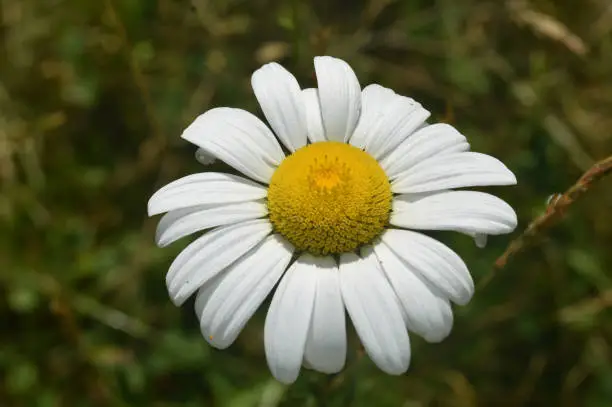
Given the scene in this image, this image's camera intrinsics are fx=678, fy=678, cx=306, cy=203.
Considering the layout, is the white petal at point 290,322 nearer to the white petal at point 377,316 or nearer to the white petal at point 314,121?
the white petal at point 377,316

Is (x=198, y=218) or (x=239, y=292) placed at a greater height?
(x=198, y=218)

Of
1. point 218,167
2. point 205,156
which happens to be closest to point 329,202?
point 205,156

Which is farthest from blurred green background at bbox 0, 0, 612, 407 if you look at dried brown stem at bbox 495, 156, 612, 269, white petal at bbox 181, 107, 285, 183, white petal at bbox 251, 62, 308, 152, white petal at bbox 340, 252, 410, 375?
white petal at bbox 340, 252, 410, 375

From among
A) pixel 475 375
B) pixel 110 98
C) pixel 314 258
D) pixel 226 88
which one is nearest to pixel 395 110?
pixel 314 258

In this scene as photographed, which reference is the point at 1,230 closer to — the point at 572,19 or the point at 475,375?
the point at 475,375

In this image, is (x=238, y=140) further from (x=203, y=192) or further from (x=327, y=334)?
(x=327, y=334)

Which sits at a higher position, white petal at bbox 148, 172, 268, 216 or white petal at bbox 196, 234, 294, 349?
white petal at bbox 148, 172, 268, 216

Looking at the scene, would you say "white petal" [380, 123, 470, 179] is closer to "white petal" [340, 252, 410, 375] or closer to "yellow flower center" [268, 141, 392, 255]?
"yellow flower center" [268, 141, 392, 255]
